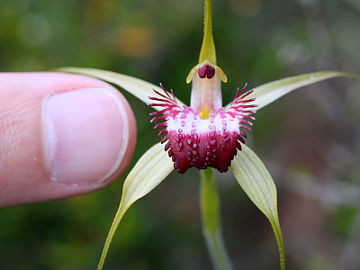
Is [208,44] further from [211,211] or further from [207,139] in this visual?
[211,211]

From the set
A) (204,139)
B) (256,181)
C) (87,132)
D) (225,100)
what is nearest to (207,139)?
(204,139)

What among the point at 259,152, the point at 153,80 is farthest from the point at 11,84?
the point at 259,152

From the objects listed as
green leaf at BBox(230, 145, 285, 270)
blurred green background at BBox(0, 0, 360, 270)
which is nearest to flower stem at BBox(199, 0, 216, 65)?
green leaf at BBox(230, 145, 285, 270)

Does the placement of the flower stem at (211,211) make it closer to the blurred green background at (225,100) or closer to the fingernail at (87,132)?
the fingernail at (87,132)

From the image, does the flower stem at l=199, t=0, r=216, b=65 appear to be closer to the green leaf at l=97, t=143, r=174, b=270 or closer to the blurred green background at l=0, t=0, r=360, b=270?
the green leaf at l=97, t=143, r=174, b=270

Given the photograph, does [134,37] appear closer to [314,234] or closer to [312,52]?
[312,52]

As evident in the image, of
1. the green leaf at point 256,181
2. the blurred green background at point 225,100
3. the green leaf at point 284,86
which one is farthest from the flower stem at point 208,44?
the blurred green background at point 225,100
